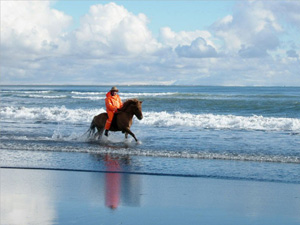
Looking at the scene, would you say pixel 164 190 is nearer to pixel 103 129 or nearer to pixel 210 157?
pixel 210 157

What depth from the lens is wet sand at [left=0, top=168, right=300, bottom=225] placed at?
611 cm

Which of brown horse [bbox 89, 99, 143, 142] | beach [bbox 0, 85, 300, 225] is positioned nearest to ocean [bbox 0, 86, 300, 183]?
beach [bbox 0, 85, 300, 225]

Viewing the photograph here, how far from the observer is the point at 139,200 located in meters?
7.16

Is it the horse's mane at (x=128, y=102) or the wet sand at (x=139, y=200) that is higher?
the horse's mane at (x=128, y=102)

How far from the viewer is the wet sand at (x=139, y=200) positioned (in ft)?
20.0

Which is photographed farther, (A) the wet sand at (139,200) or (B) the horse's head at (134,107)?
(B) the horse's head at (134,107)

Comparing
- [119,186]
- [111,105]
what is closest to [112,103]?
[111,105]

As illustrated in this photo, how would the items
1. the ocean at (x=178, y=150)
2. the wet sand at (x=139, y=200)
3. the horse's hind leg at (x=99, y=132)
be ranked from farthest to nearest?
the horse's hind leg at (x=99, y=132), the ocean at (x=178, y=150), the wet sand at (x=139, y=200)

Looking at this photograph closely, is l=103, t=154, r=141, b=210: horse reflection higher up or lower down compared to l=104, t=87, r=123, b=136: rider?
lower down

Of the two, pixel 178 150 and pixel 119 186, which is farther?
pixel 178 150

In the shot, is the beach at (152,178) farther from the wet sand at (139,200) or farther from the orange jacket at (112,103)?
the orange jacket at (112,103)

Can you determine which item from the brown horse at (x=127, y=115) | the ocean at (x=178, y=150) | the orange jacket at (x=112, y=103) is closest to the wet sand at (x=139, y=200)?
the ocean at (x=178, y=150)

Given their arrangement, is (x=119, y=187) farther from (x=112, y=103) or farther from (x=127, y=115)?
(x=112, y=103)

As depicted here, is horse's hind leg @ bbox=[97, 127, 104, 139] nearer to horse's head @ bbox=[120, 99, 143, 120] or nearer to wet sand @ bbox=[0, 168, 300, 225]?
horse's head @ bbox=[120, 99, 143, 120]
